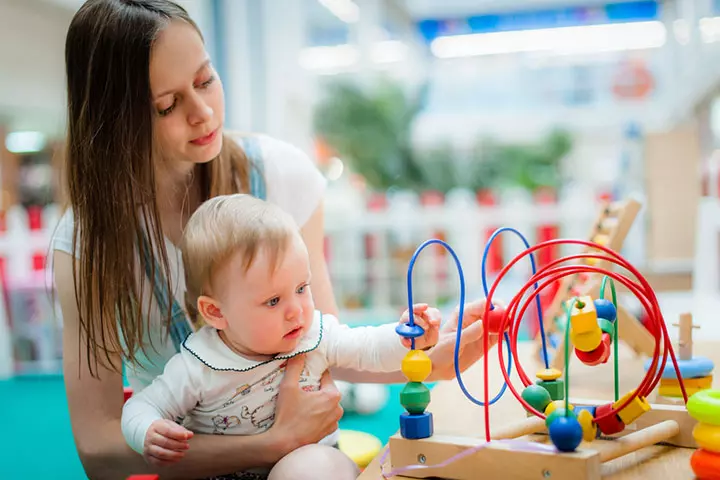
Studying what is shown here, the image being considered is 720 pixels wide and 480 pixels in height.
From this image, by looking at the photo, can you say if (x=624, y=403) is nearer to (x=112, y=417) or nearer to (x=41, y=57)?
(x=112, y=417)

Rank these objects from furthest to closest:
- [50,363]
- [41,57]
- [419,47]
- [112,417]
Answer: [419,47], [41,57], [50,363], [112,417]

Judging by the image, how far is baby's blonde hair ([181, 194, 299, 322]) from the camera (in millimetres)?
845

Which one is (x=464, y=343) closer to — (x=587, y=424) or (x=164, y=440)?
(x=587, y=424)

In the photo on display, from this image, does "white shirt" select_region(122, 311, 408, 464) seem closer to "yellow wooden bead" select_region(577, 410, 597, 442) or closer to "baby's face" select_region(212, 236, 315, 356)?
"baby's face" select_region(212, 236, 315, 356)

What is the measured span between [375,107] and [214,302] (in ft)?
15.7

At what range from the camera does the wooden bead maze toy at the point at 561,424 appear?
0.66 meters

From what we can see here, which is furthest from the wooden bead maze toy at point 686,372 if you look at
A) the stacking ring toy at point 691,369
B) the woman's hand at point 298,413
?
the woman's hand at point 298,413

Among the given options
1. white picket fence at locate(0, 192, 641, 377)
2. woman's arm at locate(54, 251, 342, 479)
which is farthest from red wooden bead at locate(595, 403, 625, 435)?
white picket fence at locate(0, 192, 641, 377)

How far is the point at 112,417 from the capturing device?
3.35 feet

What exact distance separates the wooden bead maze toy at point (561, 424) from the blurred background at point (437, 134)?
28.8 inches

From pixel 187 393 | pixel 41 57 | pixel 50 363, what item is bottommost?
pixel 50 363

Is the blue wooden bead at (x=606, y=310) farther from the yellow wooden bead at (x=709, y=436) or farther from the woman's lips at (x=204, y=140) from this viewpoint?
the woman's lips at (x=204, y=140)

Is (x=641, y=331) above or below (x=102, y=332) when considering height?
below

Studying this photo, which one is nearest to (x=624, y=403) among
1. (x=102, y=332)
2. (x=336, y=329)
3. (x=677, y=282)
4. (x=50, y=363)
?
(x=336, y=329)
